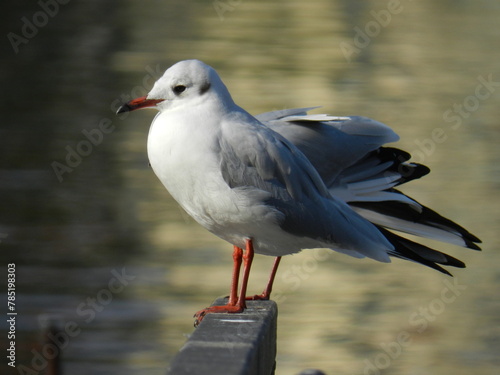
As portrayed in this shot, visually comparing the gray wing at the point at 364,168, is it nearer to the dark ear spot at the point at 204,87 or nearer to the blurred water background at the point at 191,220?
the dark ear spot at the point at 204,87

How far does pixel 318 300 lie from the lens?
3920 mm

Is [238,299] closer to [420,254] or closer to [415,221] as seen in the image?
[420,254]

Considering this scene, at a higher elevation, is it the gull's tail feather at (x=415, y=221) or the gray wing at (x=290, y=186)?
the gray wing at (x=290, y=186)

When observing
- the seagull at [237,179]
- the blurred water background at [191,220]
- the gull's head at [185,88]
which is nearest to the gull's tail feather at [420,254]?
the seagull at [237,179]

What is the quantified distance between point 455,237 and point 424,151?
225cm

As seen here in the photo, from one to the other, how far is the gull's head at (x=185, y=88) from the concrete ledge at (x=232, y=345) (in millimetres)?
419

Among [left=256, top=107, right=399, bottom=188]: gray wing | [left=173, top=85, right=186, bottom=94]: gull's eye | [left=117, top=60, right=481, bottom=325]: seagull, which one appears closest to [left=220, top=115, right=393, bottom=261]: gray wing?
[left=117, top=60, right=481, bottom=325]: seagull

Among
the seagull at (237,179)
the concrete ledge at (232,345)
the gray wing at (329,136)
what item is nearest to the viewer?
the concrete ledge at (232,345)

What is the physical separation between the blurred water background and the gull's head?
179cm

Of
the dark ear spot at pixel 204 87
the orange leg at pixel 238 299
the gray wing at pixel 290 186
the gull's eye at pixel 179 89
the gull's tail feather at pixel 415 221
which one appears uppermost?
the dark ear spot at pixel 204 87

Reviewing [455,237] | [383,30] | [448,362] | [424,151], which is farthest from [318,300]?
[383,30]

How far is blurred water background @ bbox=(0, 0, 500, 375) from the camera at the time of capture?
3.64 metres

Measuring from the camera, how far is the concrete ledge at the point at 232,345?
58.3 inches

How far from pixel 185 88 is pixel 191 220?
100 inches
